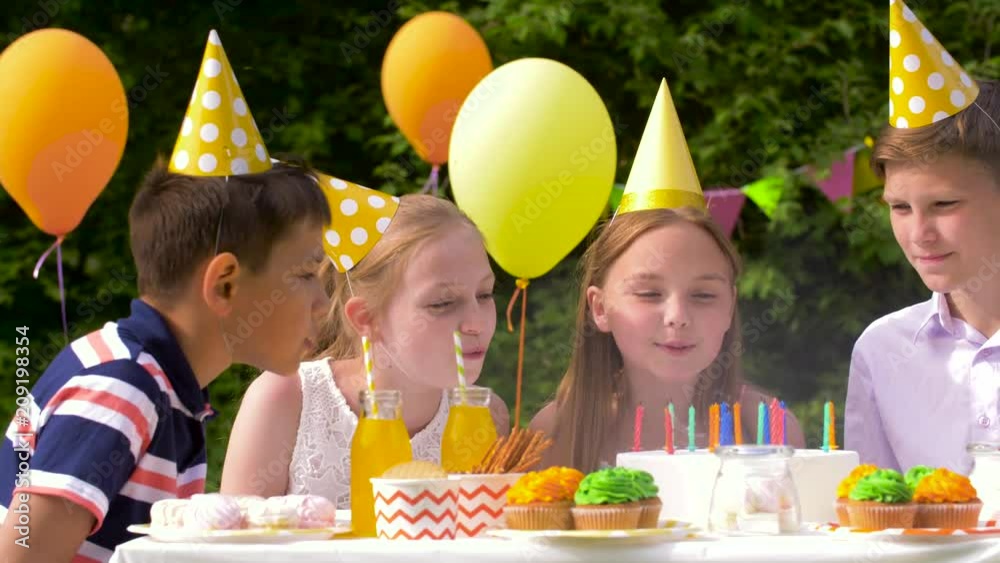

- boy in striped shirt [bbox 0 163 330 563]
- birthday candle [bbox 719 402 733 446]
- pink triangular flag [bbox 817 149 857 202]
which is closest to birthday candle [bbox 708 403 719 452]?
birthday candle [bbox 719 402 733 446]

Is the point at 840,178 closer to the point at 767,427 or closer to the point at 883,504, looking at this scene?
the point at 767,427

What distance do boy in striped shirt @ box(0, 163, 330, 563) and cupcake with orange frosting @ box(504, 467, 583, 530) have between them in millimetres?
609

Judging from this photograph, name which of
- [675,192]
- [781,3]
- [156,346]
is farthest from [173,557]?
[781,3]

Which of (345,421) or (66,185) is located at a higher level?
(66,185)

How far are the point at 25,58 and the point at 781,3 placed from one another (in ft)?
11.9

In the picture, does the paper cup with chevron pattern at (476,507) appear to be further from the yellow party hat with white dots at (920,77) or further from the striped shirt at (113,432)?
the yellow party hat with white dots at (920,77)

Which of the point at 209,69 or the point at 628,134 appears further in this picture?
the point at 628,134

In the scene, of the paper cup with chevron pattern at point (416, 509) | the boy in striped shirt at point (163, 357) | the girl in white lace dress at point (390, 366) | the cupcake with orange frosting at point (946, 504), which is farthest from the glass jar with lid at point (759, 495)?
the girl in white lace dress at point (390, 366)

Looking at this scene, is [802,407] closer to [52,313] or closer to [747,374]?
[747,374]

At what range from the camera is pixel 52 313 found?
677 centimetres

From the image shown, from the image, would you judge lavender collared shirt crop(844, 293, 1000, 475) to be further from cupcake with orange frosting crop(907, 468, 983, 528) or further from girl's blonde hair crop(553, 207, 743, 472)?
cupcake with orange frosting crop(907, 468, 983, 528)

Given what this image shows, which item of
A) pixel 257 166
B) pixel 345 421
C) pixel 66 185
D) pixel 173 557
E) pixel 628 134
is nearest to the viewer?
pixel 173 557

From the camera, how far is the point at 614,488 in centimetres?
197

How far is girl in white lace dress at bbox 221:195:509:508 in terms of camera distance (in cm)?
299
